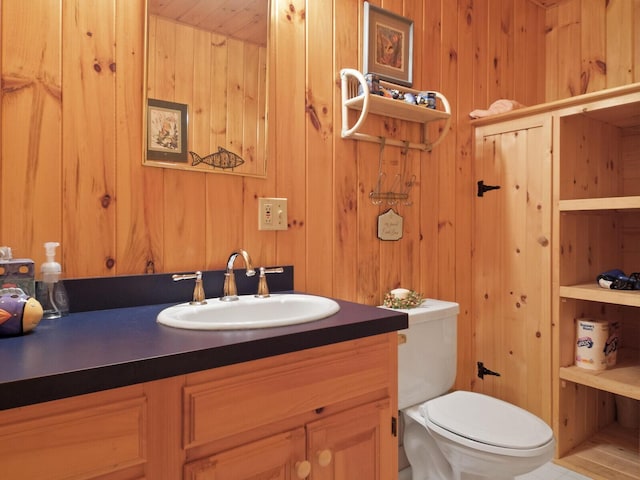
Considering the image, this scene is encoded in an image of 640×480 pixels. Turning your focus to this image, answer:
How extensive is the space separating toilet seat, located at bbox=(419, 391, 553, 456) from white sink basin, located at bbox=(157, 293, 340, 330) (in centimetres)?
59

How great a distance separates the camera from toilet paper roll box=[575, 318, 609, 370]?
189cm

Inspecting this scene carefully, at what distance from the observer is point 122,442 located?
2.40 ft

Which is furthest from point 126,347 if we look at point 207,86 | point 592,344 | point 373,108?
point 592,344

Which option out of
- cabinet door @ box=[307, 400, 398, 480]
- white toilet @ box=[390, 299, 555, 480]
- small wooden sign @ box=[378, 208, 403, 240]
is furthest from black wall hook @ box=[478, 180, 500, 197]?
cabinet door @ box=[307, 400, 398, 480]

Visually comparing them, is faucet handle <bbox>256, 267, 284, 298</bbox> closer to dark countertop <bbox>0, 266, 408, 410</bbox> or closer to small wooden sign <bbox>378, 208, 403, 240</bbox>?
dark countertop <bbox>0, 266, 408, 410</bbox>

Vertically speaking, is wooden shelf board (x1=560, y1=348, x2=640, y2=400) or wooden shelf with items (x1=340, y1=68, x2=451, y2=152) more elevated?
wooden shelf with items (x1=340, y1=68, x2=451, y2=152)

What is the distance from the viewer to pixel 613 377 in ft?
5.98

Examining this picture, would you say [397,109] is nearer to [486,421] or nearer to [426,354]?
[426,354]

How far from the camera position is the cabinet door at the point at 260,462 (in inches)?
32.7

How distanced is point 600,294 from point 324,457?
4.57ft

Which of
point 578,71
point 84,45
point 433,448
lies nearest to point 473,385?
point 433,448

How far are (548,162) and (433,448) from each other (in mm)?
1288

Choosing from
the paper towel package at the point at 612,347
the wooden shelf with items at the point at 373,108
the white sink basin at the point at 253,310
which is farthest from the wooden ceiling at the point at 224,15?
the paper towel package at the point at 612,347

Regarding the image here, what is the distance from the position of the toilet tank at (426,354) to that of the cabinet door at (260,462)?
0.70 m
